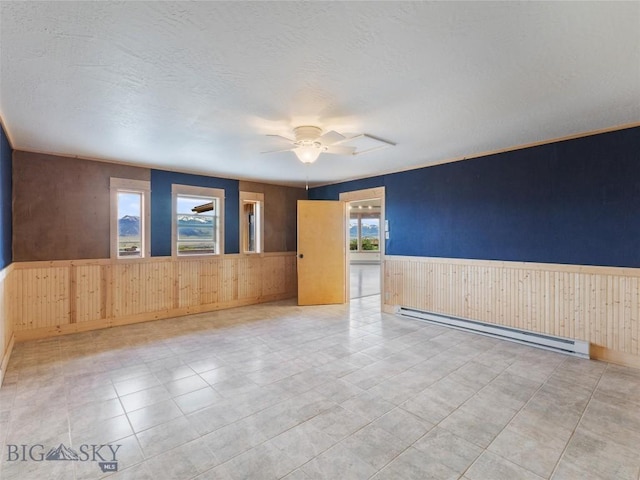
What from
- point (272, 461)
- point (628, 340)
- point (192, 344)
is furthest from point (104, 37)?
point (628, 340)

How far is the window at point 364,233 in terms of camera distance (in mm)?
13703

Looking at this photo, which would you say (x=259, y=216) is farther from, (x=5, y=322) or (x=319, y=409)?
(x=319, y=409)

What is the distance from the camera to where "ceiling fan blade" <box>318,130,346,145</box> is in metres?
3.26

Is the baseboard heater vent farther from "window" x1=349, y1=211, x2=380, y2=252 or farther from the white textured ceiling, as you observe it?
"window" x1=349, y1=211, x2=380, y2=252

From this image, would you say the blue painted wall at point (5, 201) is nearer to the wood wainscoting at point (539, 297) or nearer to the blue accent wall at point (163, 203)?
the blue accent wall at point (163, 203)

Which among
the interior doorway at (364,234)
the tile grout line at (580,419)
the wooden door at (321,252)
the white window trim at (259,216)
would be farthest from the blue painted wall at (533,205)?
the interior doorway at (364,234)

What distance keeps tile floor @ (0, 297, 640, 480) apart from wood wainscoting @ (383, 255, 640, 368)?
35 centimetres

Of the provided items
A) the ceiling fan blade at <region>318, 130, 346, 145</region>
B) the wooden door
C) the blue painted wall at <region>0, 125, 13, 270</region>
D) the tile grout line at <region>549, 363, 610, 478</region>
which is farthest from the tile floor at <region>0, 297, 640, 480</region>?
the ceiling fan blade at <region>318, 130, 346, 145</region>

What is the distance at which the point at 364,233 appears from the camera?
13945 millimetres

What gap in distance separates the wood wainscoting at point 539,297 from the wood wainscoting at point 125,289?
9.89 feet

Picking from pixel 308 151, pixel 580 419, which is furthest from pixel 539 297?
pixel 308 151

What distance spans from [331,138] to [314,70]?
130cm

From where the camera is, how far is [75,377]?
2.98 metres
